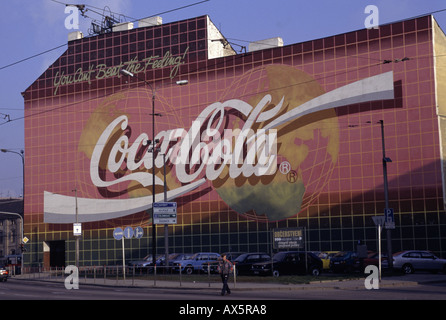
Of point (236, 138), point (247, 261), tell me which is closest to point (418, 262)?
point (247, 261)

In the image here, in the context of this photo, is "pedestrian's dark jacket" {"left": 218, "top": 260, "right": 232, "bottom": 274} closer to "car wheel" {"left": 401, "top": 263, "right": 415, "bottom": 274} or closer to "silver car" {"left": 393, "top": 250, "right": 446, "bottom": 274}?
"silver car" {"left": 393, "top": 250, "right": 446, "bottom": 274}

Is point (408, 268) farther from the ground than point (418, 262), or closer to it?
closer to it

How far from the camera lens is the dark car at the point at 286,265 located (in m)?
41.2

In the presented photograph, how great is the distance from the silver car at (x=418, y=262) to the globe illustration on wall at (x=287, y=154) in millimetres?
11285

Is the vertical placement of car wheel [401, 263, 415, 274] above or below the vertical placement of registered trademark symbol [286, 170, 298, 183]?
below

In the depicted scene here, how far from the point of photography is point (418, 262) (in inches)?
A: 1794

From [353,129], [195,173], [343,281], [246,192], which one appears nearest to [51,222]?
[195,173]

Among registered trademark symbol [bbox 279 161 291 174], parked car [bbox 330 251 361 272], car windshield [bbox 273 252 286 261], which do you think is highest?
registered trademark symbol [bbox 279 161 291 174]

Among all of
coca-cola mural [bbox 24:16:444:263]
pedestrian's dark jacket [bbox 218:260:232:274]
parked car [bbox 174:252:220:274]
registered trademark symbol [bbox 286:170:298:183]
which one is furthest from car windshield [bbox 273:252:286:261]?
registered trademark symbol [bbox 286:170:298:183]

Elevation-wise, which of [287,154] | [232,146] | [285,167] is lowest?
[285,167]

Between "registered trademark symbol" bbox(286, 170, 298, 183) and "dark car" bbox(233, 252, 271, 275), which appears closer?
"dark car" bbox(233, 252, 271, 275)

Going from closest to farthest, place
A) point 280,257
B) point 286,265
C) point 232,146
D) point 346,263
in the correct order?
point 286,265 → point 280,257 → point 346,263 → point 232,146

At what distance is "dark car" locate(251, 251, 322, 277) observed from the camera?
41.2 m

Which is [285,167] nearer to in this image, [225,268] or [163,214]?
[163,214]
